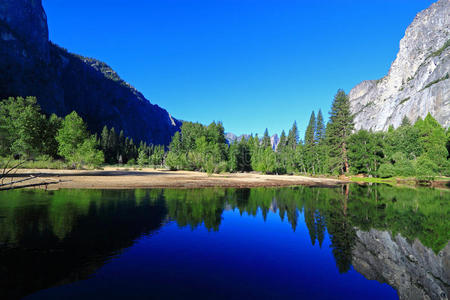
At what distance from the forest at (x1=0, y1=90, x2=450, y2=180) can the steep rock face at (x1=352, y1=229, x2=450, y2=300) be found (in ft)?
158

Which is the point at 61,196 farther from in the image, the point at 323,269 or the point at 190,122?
the point at 190,122

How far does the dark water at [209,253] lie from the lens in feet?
27.3

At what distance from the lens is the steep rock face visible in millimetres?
9242

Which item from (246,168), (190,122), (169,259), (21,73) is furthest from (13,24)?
(169,259)

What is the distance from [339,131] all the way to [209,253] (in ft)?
235

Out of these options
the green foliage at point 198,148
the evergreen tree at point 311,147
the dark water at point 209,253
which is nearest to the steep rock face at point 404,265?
the dark water at point 209,253

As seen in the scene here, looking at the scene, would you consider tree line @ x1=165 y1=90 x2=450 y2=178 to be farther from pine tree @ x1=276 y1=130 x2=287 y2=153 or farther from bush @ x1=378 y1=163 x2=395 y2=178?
pine tree @ x1=276 y1=130 x2=287 y2=153

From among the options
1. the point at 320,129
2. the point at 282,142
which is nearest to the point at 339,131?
the point at 320,129

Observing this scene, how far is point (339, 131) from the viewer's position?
2835 inches

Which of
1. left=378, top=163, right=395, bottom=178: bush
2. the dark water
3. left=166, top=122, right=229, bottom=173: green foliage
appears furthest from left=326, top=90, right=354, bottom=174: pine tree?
the dark water

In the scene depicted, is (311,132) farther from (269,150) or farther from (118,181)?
(118,181)

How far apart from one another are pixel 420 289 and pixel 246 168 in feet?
301

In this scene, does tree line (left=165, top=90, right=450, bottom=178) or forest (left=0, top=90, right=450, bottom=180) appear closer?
forest (left=0, top=90, right=450, bottom=180)

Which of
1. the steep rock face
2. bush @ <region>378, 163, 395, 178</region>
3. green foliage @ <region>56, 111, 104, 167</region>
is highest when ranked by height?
green foliage @ <region>56, 111, 104, 167</region>
